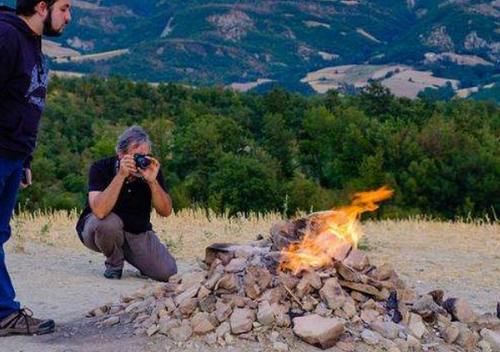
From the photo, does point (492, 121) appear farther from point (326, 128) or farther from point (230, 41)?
point (230, 41)

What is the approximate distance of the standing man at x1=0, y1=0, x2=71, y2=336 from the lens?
4.74 meters

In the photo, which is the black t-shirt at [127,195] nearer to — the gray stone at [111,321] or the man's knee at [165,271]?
the man's knee at [165,271]

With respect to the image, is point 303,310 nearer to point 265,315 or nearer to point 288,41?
point 265,315

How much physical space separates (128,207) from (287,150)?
35601mm

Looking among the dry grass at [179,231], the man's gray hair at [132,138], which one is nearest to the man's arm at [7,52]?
the man's gray hair at [132,138]

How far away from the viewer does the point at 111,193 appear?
677 centimetres

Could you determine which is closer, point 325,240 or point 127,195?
point 325,240

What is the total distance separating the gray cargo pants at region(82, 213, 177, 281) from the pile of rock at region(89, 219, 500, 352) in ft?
4.45

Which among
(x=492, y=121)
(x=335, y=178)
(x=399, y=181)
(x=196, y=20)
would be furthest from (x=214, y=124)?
(x=196, y=20)

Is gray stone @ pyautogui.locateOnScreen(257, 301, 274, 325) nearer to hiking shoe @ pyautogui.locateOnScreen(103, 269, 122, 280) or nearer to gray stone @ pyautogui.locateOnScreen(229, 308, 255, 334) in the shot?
gray stone @ pyautogui.locateOnScreen(229, 308, 255, 334)

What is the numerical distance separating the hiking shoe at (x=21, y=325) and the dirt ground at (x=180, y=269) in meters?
0.05

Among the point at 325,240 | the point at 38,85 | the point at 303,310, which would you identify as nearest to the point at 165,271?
the point at 325,240

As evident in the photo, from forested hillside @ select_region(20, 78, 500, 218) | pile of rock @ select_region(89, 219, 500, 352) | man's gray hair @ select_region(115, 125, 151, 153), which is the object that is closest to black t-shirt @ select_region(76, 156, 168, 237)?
man's gray hair @ select_region(115, 125, 151, 153)

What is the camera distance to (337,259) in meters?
5.68
